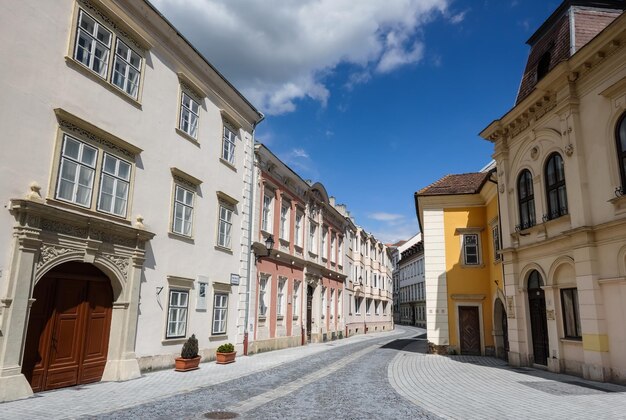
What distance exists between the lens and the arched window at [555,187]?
1452cm

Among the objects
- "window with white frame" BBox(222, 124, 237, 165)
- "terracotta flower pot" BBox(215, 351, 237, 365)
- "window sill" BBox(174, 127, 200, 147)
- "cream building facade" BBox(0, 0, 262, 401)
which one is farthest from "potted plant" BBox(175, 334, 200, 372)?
"window with white frame" BBox(222, 124, 237, 165)

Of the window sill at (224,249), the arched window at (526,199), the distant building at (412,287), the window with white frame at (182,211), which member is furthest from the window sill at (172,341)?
the distant building at (412,287)

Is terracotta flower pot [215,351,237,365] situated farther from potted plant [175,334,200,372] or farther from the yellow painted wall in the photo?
the yellow painted wall

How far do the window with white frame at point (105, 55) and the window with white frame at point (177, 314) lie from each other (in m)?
6.46

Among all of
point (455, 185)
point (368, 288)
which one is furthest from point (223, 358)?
point (368, 288)

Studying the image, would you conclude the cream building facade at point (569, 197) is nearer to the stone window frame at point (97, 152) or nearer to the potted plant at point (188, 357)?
the potted plant at point (188, 357)

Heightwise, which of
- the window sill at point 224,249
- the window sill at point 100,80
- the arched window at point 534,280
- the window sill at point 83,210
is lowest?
the arched window at point 534,280

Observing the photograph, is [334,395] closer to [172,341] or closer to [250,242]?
[172,341]

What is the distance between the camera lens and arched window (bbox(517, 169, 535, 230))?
16.3 metres

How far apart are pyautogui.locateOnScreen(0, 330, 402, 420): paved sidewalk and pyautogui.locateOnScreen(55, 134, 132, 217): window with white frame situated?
14.5ft

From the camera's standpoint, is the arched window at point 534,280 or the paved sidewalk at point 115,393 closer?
the paved sidewalk at point 115,393

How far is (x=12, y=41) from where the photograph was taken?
9.60 meters

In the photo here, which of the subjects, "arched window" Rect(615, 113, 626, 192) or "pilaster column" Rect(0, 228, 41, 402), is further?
"arched window" Rect(615, 113, 626, 192)

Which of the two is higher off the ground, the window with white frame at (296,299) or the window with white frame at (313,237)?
the window with white frame at (313,237)
